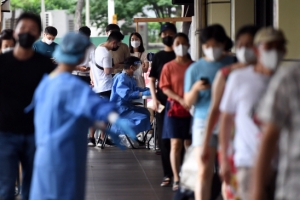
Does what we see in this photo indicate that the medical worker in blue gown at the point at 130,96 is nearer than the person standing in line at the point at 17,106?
No

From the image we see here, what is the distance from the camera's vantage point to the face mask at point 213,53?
796 centimetres

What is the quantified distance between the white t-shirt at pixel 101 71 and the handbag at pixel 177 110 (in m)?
4.72

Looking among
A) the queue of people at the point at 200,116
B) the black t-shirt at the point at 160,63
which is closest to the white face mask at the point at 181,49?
the black t-shirt at the point at 160,63

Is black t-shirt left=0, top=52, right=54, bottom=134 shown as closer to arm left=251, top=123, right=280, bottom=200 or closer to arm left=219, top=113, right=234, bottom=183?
arm left=219, top=113, right=234, bottom=183

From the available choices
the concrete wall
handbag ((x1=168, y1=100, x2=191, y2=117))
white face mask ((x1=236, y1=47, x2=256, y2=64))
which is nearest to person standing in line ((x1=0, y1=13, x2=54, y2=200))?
white face mask ((x1=236, y1=47, x2=256, y2=64))

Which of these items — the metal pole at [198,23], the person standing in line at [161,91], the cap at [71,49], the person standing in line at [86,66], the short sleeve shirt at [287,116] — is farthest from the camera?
the metal pole at [198,23]

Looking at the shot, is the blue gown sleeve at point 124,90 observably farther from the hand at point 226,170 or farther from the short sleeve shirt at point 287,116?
the short sleeve shirt at point 287,116

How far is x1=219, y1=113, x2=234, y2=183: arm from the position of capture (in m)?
5.96

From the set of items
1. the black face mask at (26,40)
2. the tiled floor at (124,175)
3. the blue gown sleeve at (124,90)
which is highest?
the black face mask at (26,40)

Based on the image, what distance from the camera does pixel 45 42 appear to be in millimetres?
13633

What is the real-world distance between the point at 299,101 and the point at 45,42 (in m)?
9.53

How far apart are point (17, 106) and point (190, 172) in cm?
181

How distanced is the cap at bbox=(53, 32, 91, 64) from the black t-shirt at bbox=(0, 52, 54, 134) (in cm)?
92

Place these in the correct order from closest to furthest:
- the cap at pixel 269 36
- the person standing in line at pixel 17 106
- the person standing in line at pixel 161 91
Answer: the cap at pixel 269 36, the person standing in line at pixel 17 106, the person standing in line at pixel 161 91
